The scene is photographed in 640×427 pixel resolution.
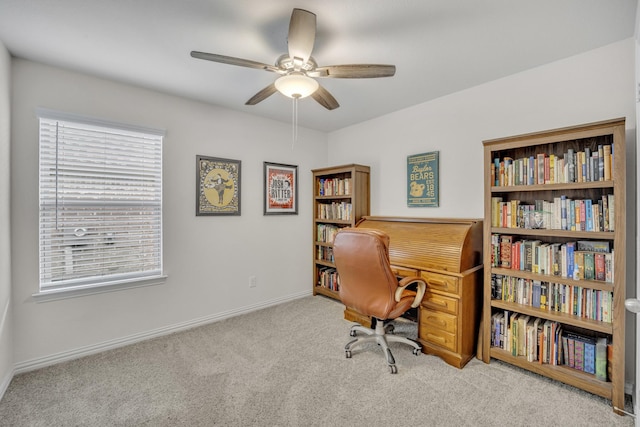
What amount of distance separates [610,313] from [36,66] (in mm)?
4358

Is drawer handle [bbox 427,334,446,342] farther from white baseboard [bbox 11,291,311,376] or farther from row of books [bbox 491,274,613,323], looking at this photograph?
white baseboard [bbox 11,291,311,376]

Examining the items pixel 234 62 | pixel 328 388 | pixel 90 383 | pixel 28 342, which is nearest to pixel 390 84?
pixel 234 62

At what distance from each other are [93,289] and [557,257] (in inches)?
142

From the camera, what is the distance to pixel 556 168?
6.43 ft

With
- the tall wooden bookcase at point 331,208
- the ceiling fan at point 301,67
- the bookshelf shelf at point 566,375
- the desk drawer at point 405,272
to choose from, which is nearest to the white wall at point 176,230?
the tall wooden bookcase at point 331,208

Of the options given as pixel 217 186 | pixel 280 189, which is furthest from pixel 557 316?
pixel 217 186

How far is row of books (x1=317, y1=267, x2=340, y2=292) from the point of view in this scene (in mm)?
3666

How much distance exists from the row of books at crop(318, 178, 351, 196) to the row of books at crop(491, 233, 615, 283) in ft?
5.77

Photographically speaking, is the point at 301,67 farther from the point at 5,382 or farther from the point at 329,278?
the point at 5,382

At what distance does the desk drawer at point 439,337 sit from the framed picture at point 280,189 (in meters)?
2.13

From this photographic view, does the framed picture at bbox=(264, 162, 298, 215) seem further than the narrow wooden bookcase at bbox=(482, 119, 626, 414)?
Yes

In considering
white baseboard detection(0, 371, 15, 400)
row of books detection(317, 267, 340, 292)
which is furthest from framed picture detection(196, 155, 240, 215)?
white baseboard detection(0, 371, 15, 400)

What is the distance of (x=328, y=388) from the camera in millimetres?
1890

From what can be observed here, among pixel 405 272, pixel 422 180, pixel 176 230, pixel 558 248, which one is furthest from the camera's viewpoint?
pixel 422 180
